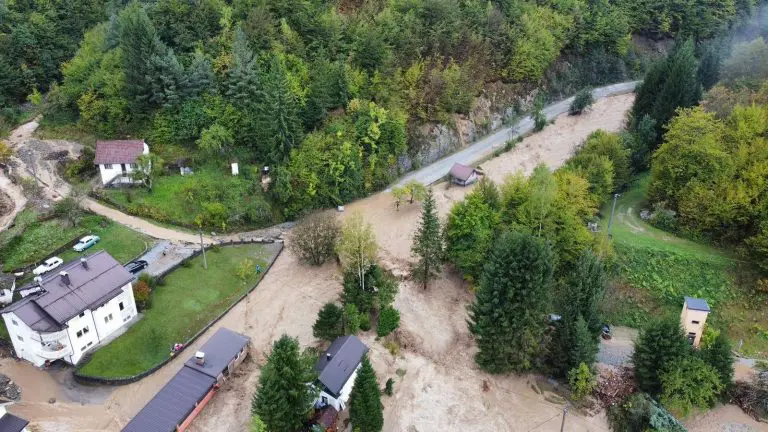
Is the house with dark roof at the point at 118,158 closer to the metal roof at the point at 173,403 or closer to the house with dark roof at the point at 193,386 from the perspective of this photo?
the house with dark roof at the point at 193,386

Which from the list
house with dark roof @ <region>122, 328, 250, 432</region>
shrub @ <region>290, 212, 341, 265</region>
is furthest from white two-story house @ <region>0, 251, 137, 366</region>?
shrub @ <region>290, 212, 341, 265</region>

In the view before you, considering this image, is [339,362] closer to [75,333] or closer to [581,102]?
[75,333]

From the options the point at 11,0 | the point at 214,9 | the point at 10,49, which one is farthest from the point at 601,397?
the point at 11,0

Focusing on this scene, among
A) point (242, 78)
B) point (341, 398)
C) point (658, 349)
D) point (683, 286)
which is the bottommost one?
point (341, 398)

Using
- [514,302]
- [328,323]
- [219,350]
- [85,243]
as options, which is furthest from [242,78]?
[514,302]

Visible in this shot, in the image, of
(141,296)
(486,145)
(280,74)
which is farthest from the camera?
(486,145)

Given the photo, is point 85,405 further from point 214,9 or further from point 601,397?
point 214,9

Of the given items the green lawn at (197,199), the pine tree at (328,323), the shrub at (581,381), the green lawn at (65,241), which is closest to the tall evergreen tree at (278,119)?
the green lawn at (197,199)
